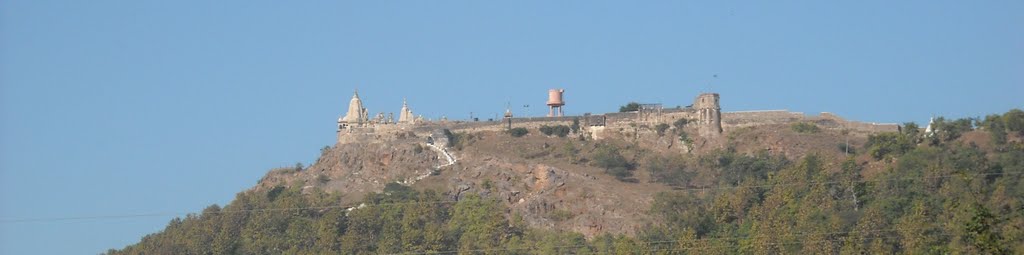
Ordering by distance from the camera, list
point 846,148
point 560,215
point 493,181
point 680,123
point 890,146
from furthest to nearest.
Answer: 1. point 680,123
2. point 493,181
3. point 846,148
4. point 560,215
5. point 890,146

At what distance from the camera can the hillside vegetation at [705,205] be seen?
77312 mm

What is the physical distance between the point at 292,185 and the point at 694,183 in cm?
1961

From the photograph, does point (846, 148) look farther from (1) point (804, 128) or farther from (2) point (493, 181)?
(2) point (493, 181)

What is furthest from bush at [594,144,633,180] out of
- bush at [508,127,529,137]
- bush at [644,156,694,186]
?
bush at [508,127,529,137]

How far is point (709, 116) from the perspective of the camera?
9750 centimetres

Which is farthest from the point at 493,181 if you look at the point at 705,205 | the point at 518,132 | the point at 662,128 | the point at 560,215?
the point at 705,205

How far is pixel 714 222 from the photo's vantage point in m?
84.5

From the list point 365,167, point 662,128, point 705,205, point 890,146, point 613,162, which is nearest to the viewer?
point 705,205

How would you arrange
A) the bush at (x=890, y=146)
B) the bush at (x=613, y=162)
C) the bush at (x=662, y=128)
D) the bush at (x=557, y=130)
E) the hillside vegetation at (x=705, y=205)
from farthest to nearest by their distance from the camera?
the bush at (x=557, y=130) < the bush at (x=662, y=128) < the bush at (x=613, y=162) < the bush at (x=890, y=146) < the hillside vegetation at (x=705, y=205)

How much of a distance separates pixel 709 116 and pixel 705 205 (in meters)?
11.2

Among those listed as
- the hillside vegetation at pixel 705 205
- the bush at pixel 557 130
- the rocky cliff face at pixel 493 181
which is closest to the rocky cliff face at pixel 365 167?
the rocky cliff face at pixel 493 181

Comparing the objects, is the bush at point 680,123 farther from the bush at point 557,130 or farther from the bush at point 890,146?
the bush at point 890,146

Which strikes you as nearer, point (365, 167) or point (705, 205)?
point (705, 205)

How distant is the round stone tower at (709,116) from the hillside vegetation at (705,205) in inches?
46.5
